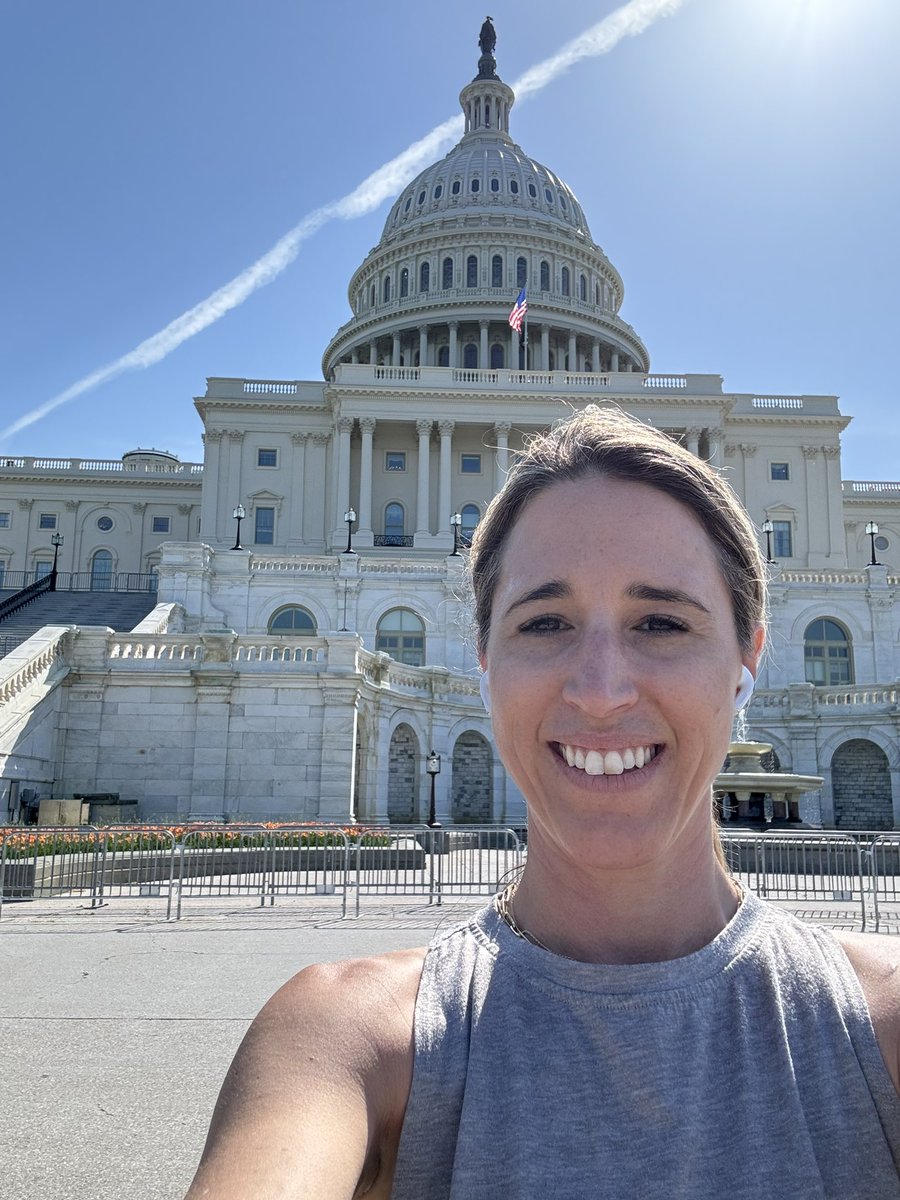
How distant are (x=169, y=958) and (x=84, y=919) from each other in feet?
14.2

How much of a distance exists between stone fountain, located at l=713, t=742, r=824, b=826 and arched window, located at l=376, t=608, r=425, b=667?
697 inches

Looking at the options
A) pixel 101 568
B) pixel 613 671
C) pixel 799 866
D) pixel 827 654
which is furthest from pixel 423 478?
pixel 613 671

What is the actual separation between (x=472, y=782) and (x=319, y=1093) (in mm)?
37944

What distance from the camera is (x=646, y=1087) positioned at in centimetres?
171

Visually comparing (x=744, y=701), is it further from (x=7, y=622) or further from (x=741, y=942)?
(x=7, y=622)

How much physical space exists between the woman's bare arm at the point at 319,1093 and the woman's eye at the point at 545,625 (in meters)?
0.73

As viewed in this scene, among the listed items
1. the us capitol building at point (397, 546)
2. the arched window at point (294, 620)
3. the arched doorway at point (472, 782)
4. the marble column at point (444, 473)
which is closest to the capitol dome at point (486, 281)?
the us capitol building at point (397, 546)

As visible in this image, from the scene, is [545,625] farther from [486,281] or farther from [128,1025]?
[486,281]

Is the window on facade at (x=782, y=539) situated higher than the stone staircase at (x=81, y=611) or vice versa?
the window on facade at (x=782, y=539)

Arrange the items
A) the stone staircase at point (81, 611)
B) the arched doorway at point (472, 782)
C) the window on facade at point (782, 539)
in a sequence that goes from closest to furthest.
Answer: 1. the arched doorway at point (472, 782)
2. the stone staircase at point (81, 611)
3. the window on facade at point (782, 539)

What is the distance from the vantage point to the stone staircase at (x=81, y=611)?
152 feet

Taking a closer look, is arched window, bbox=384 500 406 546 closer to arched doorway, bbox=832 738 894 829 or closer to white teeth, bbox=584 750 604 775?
arched doorway, bbox=832 738 894 829

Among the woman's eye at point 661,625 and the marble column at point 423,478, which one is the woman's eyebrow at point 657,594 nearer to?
the woman's eye at point 661,625

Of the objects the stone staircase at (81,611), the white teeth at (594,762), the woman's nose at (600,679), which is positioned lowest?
the white teeth at (594,762)
